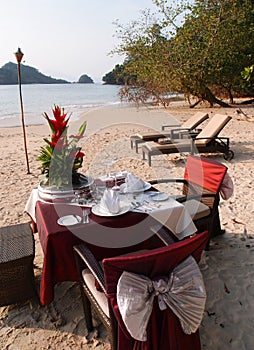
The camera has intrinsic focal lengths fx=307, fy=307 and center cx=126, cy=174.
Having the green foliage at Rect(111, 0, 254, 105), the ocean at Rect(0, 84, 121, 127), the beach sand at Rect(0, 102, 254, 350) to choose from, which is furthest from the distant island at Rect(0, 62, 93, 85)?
the beach sand at Rect(0, 102, 254, 350)

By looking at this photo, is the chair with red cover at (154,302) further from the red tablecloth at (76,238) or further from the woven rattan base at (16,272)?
the woven rattan base at (16,272)

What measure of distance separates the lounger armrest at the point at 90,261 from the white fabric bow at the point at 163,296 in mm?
344

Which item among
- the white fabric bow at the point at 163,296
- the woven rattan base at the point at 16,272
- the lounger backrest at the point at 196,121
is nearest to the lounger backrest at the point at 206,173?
the white fabric bow at the point at 163,296

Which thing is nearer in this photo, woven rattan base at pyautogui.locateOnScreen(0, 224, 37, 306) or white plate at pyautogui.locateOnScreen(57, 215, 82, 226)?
white plate at pyautogui.locateOnScreen(57, 215, 82, 226)

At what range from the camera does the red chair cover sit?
4.62 feet

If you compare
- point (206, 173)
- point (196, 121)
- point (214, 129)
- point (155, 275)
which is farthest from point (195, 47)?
point (155, 275)

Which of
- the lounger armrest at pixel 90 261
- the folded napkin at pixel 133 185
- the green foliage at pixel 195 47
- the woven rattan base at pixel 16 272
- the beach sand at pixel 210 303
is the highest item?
the green foliage at pixel 195 47

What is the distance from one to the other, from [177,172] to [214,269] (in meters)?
3.10

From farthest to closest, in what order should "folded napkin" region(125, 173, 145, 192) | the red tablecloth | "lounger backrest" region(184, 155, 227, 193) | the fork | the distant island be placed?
the distant island
"lounger backrest" region(184, 155, 227, 193)
"folded napkin" region(125, 173, 145, 192)
the fork
the red tablecloth

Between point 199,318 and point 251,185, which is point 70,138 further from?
point 251,185

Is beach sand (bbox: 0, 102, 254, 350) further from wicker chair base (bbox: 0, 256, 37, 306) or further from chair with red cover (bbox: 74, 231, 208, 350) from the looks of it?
chair with red cover (bbox: 74, 231, 208, 350)

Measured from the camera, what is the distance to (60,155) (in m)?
2.56

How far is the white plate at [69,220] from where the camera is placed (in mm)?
2154

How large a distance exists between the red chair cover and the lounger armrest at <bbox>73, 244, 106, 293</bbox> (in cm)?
29
